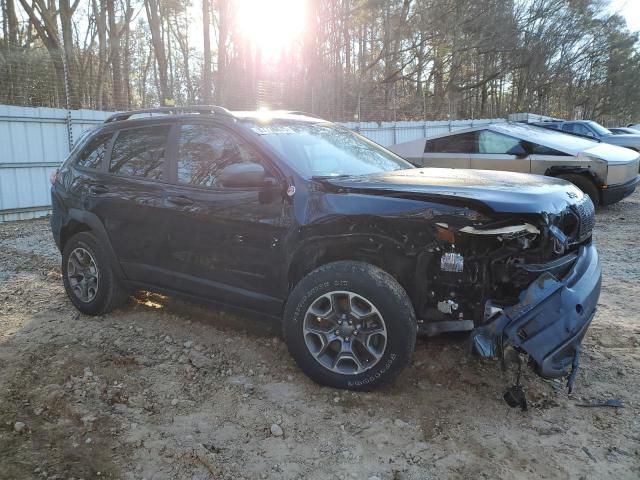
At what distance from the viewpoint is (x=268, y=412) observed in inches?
117

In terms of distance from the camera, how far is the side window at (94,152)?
15.0 feet

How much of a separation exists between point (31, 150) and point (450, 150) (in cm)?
795

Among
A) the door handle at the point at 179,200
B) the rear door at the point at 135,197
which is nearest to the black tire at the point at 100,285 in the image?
the rear door at the point at 135,197

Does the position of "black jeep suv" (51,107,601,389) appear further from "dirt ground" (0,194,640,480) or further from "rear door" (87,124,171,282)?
"dirt ground" (0,194,640,480)

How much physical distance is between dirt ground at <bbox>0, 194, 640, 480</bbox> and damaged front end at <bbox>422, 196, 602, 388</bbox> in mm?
371

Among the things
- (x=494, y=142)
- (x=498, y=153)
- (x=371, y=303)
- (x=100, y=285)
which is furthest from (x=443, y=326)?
(x=494, y=142)

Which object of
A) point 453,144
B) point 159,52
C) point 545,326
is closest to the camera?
point 545,326

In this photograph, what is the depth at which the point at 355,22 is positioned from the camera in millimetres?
21109

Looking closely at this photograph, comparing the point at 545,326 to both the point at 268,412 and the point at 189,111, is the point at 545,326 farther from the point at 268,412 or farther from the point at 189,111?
the point at 189,111

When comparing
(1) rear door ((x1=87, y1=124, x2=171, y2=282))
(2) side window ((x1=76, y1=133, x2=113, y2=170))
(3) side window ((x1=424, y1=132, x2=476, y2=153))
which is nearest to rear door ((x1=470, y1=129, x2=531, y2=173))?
(3) side window ((x1=424, y1=132, x2=476, y2=153))

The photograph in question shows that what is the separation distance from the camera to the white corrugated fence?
30.6 ft

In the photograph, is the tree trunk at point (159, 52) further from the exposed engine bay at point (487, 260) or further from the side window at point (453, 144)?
the exposed engine bay at point (487, 260)

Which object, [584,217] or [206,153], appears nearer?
[584,217]

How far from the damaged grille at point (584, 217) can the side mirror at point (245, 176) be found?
77.2 inches
